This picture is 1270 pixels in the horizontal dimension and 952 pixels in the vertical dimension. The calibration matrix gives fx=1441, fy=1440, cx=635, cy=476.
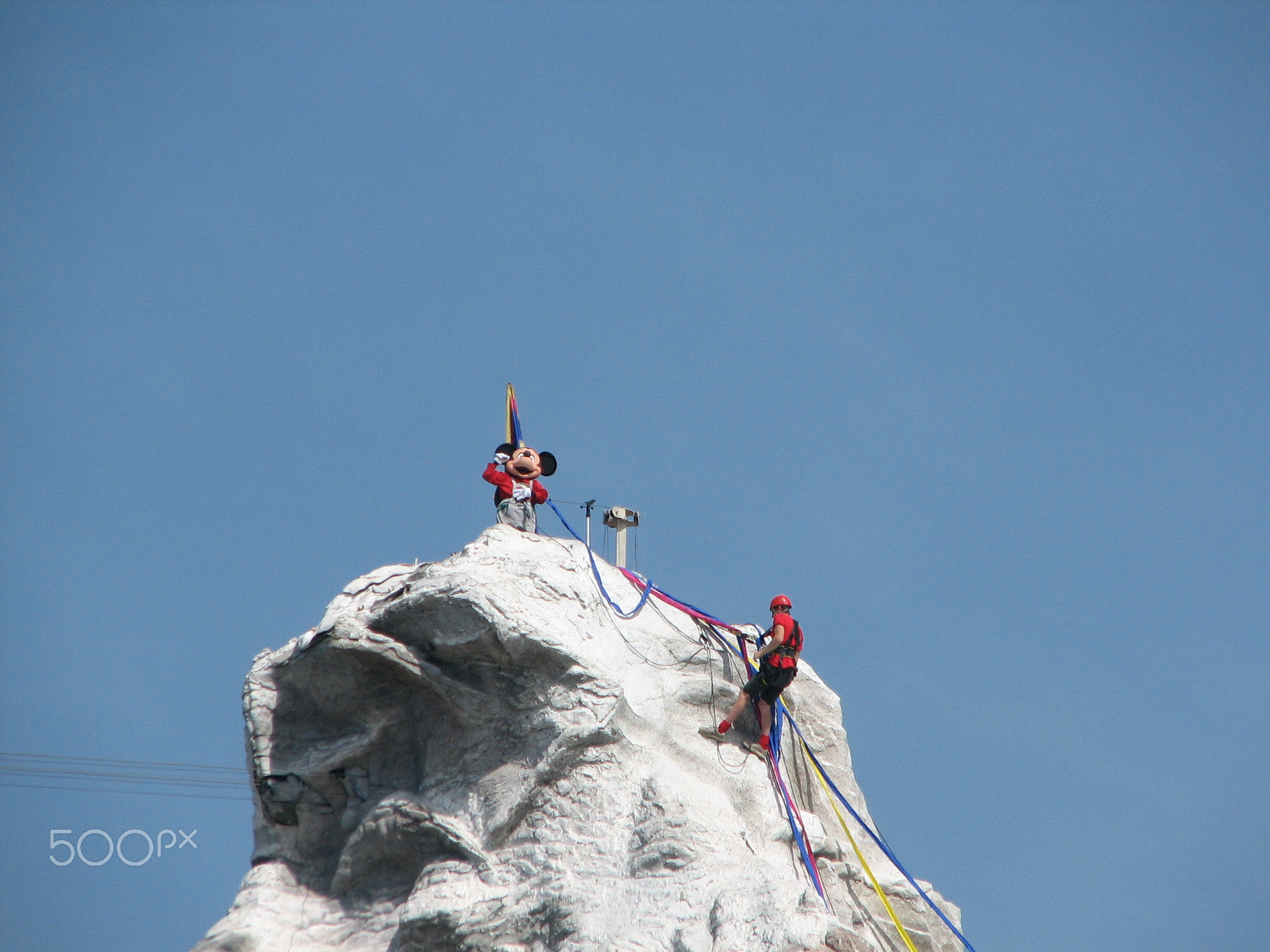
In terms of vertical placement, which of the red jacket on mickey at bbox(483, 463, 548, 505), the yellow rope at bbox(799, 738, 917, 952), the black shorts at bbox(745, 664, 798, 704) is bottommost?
the yellow rope at bbox(799, 738, 917, 952)

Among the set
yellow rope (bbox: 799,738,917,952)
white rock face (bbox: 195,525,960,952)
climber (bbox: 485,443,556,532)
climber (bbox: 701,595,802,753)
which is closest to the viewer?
white rock face (bbox: 195,525,960,952)

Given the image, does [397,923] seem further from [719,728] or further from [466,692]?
[719,728]

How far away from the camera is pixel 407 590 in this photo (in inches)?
556

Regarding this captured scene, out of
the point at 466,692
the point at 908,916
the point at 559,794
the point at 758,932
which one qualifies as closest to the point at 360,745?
the point at 466,692

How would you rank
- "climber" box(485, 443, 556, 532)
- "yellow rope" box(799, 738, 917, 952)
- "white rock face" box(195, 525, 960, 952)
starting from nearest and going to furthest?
"white rock face" box(195, 525, 960, 952), "yellow rope" box(799, 738, 917, 952), "climber" box(485, 443, 556, 532)

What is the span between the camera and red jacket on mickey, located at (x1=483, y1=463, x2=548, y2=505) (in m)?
16.4

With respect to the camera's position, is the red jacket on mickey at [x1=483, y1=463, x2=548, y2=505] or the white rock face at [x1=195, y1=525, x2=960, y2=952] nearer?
the white rock face at [x1=195, y1=525, x2=960, y2=952]

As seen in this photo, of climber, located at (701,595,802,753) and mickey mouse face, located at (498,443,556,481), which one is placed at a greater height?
mickey mouse face, located at (498,443,556,481)

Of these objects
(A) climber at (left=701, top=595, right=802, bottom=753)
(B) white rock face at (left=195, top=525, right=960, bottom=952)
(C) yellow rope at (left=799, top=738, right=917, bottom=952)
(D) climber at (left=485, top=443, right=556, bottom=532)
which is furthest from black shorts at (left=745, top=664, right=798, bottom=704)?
(D) climber at (left=485, top=443, right=556, bottom=532)

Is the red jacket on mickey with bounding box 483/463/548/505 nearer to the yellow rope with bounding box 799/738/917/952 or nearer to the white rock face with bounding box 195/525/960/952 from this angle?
the white rock face with bounding box 195/525/960/952

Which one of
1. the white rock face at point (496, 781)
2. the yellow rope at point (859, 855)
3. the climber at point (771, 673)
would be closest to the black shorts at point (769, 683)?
the climber at point (771, 673)

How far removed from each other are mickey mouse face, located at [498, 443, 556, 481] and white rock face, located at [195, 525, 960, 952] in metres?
1.58

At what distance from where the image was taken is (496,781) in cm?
1334

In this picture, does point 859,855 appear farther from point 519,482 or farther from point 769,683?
point 519,482
